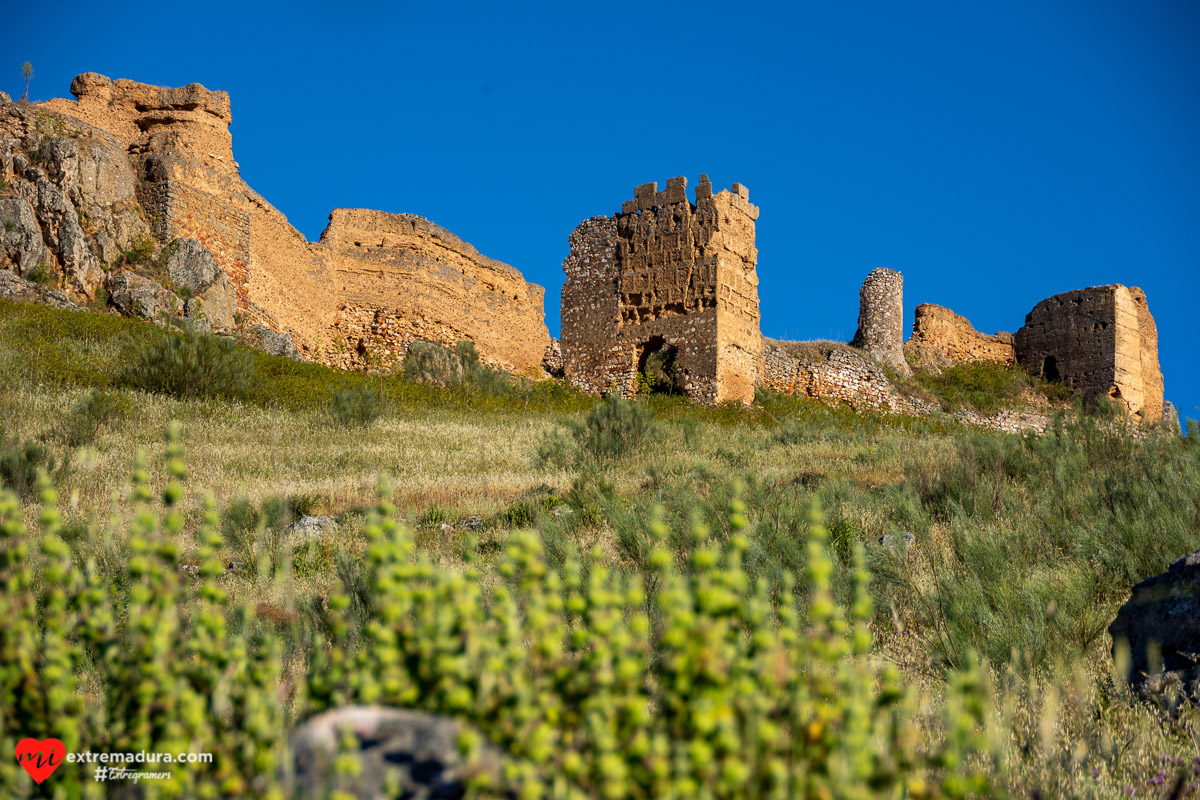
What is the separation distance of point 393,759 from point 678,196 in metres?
15.7

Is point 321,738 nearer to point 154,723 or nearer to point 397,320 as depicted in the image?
point 154,723

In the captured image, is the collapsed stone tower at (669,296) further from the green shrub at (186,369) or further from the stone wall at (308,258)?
the green shrub at (186,369)

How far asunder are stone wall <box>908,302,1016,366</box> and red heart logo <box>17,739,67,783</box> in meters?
26.3

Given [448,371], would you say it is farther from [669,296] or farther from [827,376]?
[827,376]

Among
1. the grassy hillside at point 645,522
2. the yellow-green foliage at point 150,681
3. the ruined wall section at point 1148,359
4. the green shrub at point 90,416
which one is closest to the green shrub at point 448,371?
the grassy hillside at point 645,522

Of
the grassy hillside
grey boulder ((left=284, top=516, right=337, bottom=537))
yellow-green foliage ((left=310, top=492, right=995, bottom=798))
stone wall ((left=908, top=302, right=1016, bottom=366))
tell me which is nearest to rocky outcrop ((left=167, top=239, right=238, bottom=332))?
the grassy hillside

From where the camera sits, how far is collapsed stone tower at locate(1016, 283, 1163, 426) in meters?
23.5

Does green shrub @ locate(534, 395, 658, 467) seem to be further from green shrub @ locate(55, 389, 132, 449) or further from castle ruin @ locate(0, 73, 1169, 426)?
castle ruin @ locate(0, 73, 1169, 426)

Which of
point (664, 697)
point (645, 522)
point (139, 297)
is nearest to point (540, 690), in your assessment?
point (664, 697)

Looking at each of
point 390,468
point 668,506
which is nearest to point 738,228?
point 390,468

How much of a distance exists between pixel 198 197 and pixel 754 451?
563 inches

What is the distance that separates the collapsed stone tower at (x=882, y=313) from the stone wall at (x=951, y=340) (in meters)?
1.51

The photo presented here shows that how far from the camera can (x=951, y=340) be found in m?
26.5

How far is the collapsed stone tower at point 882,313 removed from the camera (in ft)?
80.1
